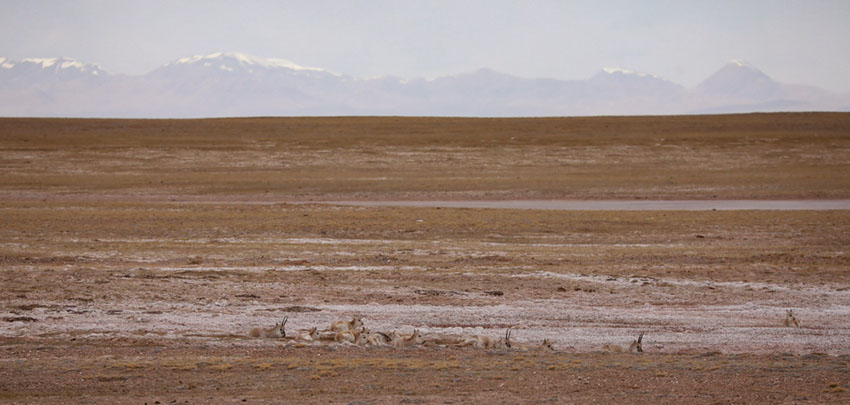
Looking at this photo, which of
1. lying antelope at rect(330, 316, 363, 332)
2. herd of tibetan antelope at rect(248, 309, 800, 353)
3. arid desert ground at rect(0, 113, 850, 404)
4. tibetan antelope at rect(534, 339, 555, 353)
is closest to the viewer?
arid desert ground at rect(0, 113, 850, 404)

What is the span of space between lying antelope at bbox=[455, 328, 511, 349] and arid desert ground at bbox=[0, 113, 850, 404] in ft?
0.68

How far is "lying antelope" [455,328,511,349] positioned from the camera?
10.4 meters

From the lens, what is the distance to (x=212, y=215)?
26.9 m

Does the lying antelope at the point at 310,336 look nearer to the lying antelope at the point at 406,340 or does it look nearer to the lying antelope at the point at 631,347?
the lying antelope at the point at 406,340

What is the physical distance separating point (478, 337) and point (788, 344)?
4.07 metres

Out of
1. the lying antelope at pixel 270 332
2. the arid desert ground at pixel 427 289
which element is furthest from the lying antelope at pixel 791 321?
the lying antelope at pixel 270 332

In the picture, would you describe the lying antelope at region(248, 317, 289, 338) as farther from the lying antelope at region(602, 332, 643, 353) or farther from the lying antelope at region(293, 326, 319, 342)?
the lying antelope at region(602, 332, 643, 353)

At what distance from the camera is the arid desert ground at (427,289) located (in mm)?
8609

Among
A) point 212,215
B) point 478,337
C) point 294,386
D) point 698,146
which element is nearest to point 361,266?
point 478,337

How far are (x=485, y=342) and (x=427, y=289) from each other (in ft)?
14.6

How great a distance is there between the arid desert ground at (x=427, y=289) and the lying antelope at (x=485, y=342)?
0.21 m

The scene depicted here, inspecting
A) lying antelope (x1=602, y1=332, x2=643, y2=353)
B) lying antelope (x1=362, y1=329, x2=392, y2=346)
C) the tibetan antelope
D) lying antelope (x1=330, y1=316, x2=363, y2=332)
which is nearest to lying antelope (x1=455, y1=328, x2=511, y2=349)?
the tibetan antelope

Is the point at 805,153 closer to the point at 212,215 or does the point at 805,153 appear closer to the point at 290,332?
the point at 212,215

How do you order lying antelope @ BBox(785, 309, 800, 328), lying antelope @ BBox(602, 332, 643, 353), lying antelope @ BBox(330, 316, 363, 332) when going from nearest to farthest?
1. lying antelope @ BBox(602, 332, 643, 353)
2. lying antelope @ BBox(330, 316, 363, 332)
3. lying antelope @ BBox(785, 309, 800, 328)
